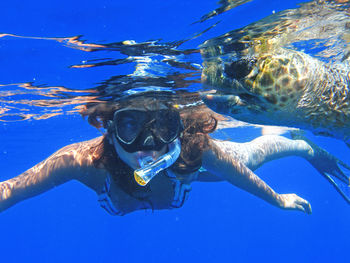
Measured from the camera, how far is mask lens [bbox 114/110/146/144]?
4.95 meters

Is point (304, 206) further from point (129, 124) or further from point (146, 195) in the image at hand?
point (129, 124)

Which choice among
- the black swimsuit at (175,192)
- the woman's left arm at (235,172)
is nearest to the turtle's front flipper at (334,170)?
the woman's left arm at (235,172)

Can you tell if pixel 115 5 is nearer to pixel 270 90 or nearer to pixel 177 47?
pixel 177 47

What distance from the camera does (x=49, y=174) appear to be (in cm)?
530

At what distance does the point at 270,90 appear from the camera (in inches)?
110

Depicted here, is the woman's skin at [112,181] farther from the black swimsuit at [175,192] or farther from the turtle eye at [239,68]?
the turtle eye at [239,68]

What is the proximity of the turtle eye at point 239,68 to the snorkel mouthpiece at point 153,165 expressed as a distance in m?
1.84

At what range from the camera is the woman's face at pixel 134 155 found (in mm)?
4969

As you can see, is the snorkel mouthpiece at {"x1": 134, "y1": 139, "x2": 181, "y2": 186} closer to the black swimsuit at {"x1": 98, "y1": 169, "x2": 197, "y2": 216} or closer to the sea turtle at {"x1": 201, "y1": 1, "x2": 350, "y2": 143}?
the black swimsuit at {"x1": 98, "y1": 169, "x2": 197, "y2": 216}

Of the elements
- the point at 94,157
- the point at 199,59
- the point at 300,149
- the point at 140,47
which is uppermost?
the point at 140,47

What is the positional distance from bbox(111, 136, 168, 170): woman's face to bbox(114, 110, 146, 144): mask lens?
12.7 inches

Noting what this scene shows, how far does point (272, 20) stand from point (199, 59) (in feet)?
6.31

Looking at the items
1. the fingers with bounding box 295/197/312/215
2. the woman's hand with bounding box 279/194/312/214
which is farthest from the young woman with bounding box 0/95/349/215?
the fingers with bounding box 295/197/312/215

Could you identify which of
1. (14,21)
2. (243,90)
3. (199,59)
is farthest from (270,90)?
(14,21)
